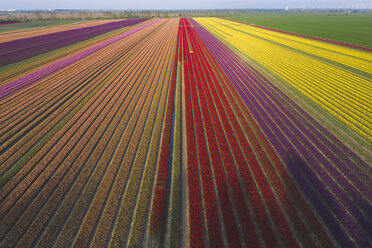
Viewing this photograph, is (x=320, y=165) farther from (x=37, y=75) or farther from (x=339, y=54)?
(x=339, y=54)

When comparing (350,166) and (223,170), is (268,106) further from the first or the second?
(223,170)

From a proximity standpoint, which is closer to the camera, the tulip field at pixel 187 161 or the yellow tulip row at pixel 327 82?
the tulip field at pixel 187 161

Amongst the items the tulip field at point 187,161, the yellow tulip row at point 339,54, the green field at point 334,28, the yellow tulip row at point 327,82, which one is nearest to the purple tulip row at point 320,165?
the tulip field at point 187,161

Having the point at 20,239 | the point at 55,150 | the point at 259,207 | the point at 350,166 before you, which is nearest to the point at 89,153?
the point at 55,150

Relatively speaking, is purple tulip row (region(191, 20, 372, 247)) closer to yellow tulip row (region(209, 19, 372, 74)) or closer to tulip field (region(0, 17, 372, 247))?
tulip field (region(0, 17, 372, 247))

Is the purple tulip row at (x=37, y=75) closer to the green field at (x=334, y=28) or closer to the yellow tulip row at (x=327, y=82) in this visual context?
the yellow tulip row at (x=327, y=82)
